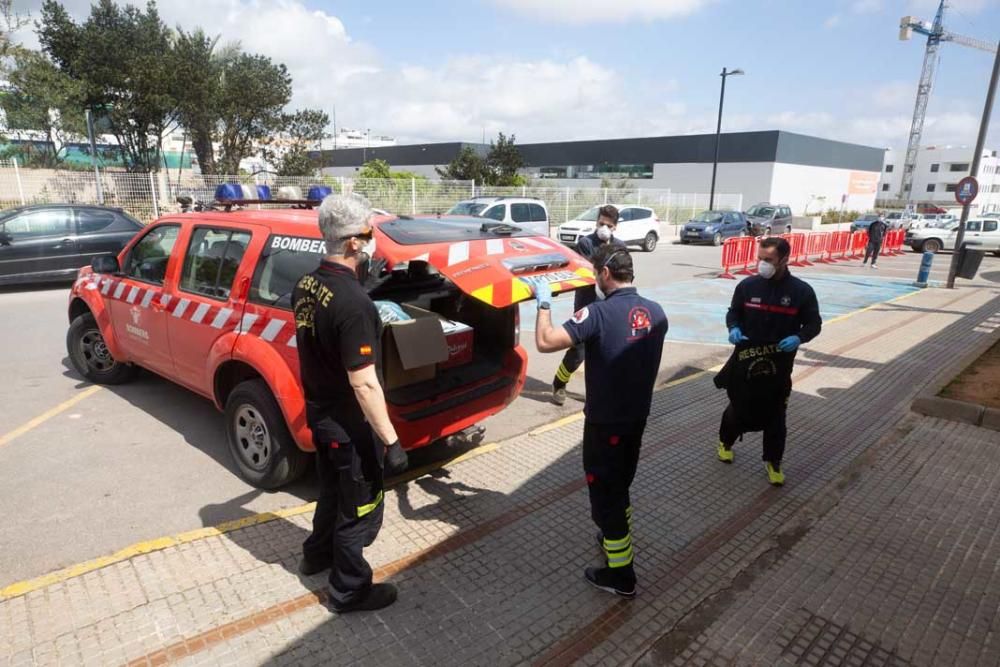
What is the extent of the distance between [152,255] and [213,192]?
50.2 ft

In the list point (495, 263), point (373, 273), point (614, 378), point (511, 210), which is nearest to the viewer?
point (614, 378)

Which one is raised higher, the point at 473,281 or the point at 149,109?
the point at 149,109

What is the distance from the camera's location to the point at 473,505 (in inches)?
154

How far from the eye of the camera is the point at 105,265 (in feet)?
16.6

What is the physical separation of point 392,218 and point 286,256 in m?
0.72

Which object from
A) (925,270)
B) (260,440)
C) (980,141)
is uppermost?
(980,141)

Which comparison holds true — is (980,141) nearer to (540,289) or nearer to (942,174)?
(540,289)

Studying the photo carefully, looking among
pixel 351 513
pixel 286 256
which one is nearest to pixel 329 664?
pixel 351 513

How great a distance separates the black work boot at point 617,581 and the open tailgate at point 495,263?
148cm

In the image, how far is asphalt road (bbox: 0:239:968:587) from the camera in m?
3.50

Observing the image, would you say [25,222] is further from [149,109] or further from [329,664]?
[149,109]

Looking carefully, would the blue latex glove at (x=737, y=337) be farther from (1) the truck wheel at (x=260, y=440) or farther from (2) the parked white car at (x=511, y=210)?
(2) the parked white car at (x=511, y=210)

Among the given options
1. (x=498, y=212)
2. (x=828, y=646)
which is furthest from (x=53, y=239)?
(x=828, y=646)

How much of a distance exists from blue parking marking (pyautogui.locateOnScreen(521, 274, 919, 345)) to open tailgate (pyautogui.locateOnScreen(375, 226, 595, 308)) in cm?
461
